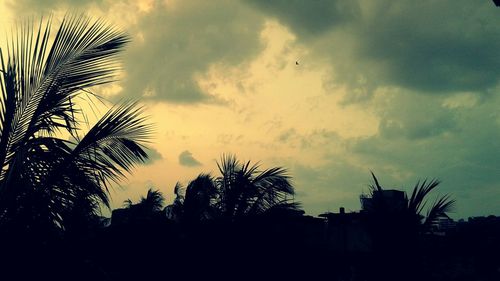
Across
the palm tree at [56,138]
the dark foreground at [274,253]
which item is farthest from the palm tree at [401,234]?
the palm tree at [56,138]

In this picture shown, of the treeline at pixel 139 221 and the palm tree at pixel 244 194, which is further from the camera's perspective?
the palm tree at pixel 244 194

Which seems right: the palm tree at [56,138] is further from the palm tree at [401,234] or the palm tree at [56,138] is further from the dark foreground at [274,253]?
the palm tree at [401,234]

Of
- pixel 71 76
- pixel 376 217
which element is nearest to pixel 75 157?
pixel 71 76

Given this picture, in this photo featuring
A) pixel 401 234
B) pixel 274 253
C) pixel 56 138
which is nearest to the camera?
pixel 56 138

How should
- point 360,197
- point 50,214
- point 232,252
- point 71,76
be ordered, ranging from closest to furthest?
point 50,214
point 71,76
point 360,197
point 232,252

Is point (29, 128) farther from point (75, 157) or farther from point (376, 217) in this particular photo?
point (376, 217)

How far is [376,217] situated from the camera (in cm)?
708

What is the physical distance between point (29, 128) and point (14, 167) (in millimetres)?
635

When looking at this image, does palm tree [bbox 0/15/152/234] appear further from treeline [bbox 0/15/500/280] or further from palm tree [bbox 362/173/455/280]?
palm tree [bbox 362/173/455/280]

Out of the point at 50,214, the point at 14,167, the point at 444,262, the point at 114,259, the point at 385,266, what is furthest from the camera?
the point at 444,262

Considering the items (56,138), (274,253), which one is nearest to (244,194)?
(274,253)

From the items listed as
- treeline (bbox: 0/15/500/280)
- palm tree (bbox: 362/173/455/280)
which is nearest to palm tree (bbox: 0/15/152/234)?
treeline (bbox: 0/15/500/280)

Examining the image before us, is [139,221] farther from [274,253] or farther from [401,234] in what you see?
[401,234]

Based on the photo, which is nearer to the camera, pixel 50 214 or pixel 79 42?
pixel 50 214
